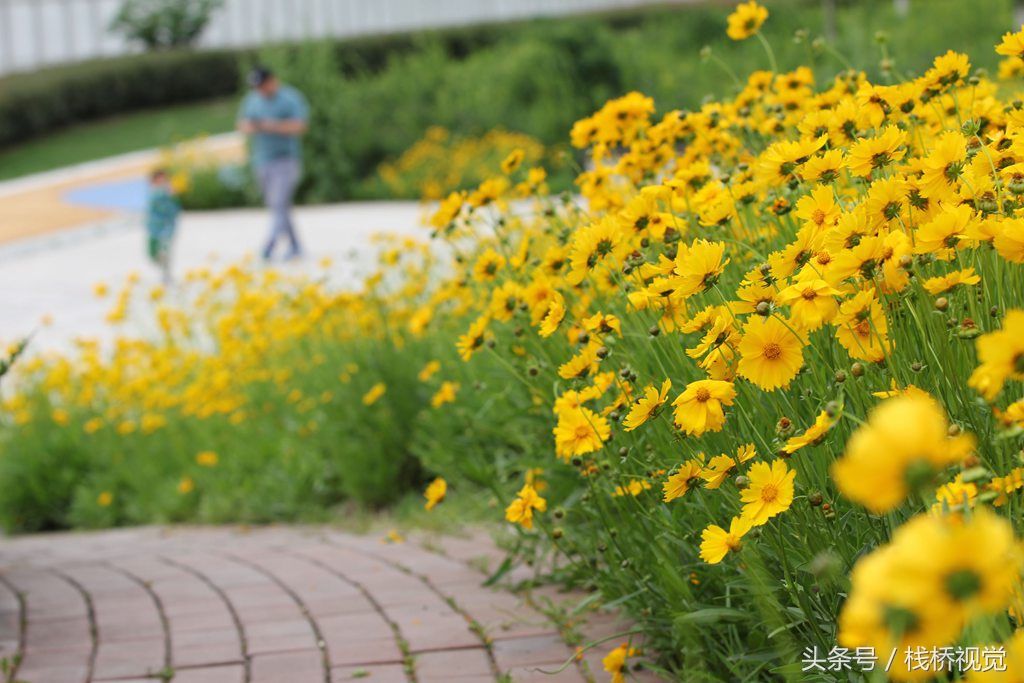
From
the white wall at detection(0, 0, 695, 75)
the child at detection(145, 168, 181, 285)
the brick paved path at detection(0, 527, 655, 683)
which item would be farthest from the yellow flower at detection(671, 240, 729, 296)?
the white wall at detection(0, 0, 695, 75)

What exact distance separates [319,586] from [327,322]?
217 cm

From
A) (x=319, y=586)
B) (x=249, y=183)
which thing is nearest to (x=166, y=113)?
→ (x=249, y=183)

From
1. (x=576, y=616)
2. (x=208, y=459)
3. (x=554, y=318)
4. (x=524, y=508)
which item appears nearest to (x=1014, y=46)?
(x=554, y=318)

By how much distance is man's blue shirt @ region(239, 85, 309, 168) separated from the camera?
453 inches

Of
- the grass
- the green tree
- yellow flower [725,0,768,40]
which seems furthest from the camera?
→ the green tree

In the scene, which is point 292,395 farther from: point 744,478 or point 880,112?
point 744,478

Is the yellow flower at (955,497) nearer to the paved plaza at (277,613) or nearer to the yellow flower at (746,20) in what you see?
the paved plaza at (277,613)

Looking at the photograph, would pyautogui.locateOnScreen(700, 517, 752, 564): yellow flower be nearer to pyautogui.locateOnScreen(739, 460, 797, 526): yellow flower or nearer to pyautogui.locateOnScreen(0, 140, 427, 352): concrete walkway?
pyautogui.locateOnScreen(739, 460, 797, 526): yellow flower

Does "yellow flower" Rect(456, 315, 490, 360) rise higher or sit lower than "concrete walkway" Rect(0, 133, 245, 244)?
lower

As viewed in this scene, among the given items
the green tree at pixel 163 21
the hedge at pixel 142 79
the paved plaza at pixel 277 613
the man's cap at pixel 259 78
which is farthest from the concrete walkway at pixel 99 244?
the green tree at pixel 163 21

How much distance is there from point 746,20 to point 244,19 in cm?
3158

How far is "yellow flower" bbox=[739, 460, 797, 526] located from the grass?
20859 mm

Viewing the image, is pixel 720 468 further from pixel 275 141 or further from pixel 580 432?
pixel 275 141

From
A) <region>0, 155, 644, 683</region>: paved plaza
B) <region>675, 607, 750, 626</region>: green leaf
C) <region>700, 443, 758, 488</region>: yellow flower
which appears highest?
<region>700, 443, 758, 488</region>: yellow flower
